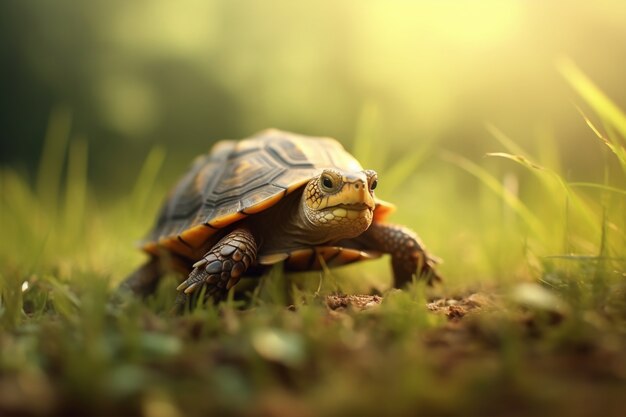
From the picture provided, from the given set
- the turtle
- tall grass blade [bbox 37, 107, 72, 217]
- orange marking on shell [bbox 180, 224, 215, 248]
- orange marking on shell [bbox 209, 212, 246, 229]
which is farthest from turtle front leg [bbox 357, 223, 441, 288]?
tall grass blade [bbox 37, 107, 72, 217]

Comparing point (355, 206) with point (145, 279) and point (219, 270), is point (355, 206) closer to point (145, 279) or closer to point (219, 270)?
point (219, 270)

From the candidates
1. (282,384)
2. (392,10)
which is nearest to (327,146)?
(282,384)

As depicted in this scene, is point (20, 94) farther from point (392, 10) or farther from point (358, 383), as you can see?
point (358, 383)

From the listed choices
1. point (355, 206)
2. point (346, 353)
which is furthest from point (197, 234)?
point (346, 353)

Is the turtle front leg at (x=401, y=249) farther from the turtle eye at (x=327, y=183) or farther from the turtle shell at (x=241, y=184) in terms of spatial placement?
the turtle eye at (x=327, y=183)

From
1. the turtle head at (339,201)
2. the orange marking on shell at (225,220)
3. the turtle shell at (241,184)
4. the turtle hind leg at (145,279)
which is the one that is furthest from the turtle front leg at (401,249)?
the turtle hind leg at (145,279)

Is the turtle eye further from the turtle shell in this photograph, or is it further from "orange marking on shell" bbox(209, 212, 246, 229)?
"orange marking on shell" bbox(209, 212, 246, 229)

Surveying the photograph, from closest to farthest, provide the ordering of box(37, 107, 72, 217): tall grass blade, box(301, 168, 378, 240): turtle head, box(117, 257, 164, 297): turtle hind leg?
1. box(301, 168, 378, 240): turtle head
2. box(117, 257, 164, 297): turtle hind leg
3. box(37, 107, 72, 217): tall grass blade
